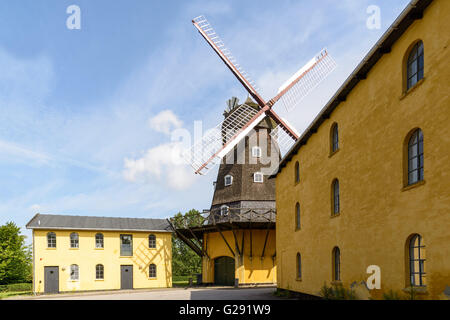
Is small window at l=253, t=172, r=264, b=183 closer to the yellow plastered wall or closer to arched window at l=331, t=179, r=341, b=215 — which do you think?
the yellow plastered wall

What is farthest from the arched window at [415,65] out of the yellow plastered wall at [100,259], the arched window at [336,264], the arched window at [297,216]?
the yellow plastered wall at [100,259]

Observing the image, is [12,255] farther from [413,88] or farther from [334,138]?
[413,88]

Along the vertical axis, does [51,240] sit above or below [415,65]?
below

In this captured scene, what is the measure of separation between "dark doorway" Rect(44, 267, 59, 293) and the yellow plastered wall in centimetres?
25

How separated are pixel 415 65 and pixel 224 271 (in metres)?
25.8

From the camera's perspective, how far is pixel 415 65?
11000 mm

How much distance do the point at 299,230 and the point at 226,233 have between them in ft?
41.9

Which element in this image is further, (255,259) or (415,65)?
(255,259)

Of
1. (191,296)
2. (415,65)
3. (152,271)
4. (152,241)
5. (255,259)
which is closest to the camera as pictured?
(415,65)

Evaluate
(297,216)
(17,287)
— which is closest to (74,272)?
(17,287)

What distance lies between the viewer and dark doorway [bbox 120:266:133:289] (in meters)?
33.2

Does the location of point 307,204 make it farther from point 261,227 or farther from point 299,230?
point 261,227

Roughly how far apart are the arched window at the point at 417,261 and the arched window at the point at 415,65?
3888 mm
